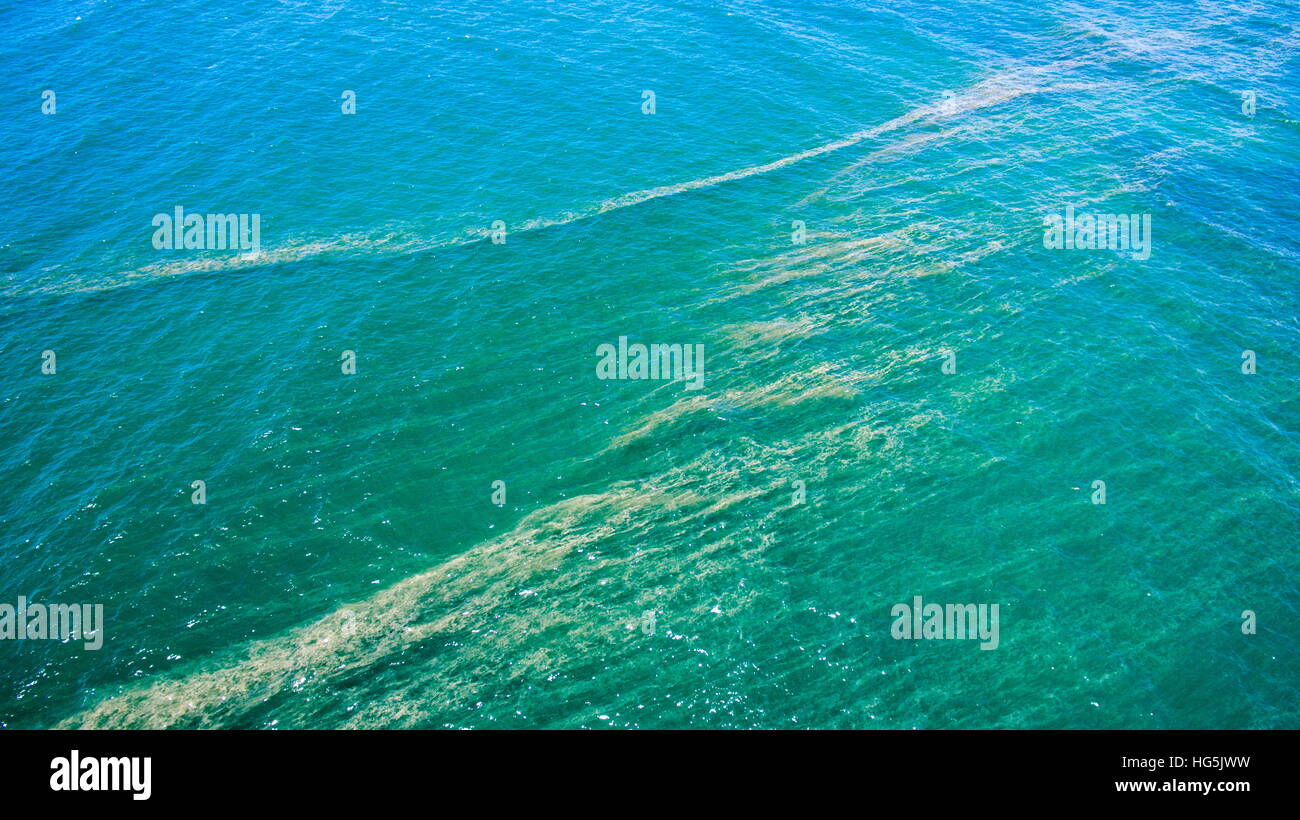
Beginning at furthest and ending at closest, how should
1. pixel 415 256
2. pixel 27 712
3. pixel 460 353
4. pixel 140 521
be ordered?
pixel 415 256 < pixel 460 353 < pixel 140 521 < pixel 27 712

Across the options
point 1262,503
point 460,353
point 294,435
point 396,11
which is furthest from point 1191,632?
point 396,11

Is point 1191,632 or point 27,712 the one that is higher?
point 1191,632

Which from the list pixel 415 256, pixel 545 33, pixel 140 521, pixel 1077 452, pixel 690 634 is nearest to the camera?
pixel 690 634

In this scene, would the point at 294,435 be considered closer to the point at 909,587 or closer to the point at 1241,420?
the point at 909,587

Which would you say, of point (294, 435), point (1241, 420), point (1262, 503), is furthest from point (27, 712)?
point (1241, 420)

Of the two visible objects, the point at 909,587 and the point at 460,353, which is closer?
the point at 909,587

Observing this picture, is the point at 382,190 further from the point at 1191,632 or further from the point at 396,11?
the point at 1191,632

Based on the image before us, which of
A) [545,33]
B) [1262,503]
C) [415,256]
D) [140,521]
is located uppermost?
[545,33]
